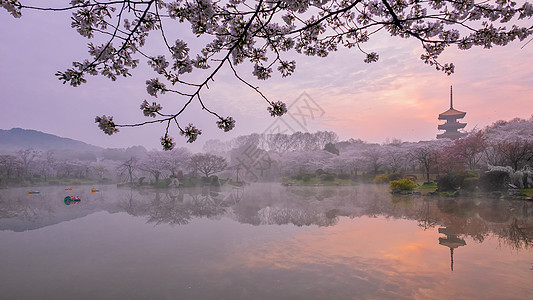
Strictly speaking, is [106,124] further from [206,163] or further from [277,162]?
[277,162]

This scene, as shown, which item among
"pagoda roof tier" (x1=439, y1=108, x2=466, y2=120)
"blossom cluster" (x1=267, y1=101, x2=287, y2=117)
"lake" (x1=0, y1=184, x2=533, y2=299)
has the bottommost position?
"lake" (x1=0, y1=184, x2=533, y2=299)

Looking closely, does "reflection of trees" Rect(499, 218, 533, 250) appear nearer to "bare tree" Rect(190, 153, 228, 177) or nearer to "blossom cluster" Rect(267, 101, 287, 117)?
"blossom cluster" Rect(267, 101, 287, 117)

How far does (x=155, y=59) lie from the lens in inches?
138

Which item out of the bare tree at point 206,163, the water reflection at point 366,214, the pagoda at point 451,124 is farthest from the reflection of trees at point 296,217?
the pagoda at point 451,124

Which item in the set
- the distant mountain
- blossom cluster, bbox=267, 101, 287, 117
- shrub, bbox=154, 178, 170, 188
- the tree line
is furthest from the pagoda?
the distant mountain

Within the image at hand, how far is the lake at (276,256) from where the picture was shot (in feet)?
15.9

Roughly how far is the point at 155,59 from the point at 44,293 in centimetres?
476

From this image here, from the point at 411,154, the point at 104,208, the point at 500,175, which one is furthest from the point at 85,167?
the point at 500,175

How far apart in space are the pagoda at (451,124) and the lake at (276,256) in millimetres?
36561

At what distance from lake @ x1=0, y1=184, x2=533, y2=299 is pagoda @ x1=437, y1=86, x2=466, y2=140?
3656 centimetres

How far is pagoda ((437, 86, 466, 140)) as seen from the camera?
42.5m

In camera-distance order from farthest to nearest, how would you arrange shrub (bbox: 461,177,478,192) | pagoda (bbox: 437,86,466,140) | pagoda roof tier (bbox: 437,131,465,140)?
pagoda (bbox: 437,86,466,140)
pagoda roof tier (bbox: 437,131,465,140)
shrub (bbox: 461,177,478,192)

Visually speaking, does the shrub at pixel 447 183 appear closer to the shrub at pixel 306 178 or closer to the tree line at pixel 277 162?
the tree line at pixel 277 162

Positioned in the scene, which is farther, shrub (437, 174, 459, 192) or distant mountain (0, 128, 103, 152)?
distant mountain (0, 128, 103, 152)
